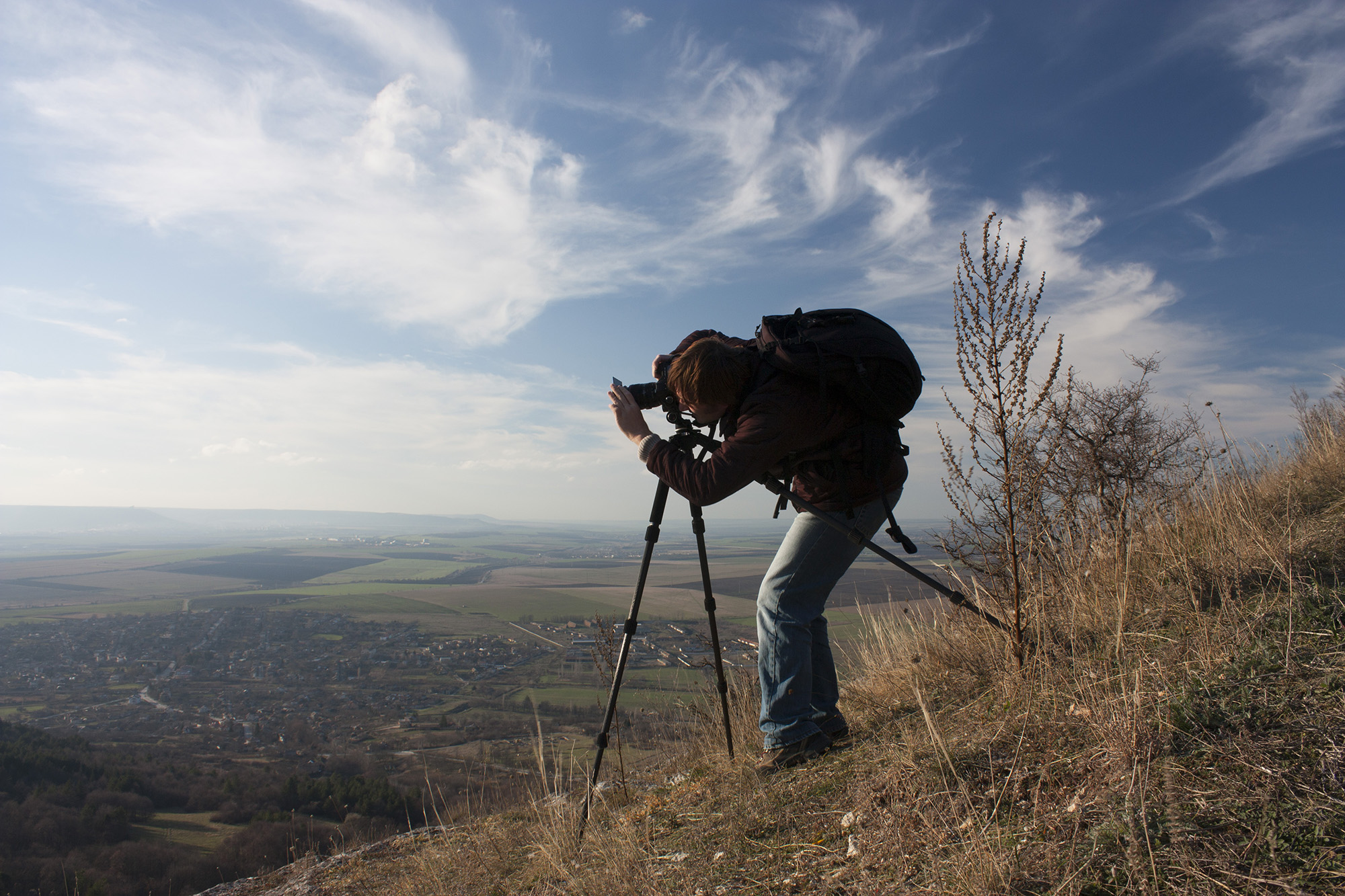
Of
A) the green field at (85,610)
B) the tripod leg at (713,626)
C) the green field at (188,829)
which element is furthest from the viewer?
the green field at (85,610)

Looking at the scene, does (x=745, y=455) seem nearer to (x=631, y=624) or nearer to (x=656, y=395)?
(x=656, y=395)

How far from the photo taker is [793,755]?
2.80 metres

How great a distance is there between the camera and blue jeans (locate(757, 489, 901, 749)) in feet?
8.92

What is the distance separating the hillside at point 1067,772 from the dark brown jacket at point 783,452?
887 millimetres

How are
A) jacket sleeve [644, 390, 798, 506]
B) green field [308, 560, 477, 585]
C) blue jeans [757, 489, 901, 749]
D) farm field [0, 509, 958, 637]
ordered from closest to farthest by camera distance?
jacket sleeve [644, 390, 798, 506] < blue jeans [757, 489, 901, 749] < farm field [0, 509, 958, 637] < green field [308, 560, 477, 585]

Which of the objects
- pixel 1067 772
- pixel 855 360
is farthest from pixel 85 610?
pixel 1067 772

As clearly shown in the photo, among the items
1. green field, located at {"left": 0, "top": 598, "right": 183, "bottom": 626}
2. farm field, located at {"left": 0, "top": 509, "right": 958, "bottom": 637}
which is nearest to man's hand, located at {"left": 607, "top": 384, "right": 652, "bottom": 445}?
farm field, located at {"left": 0, "top": 509, "right": 958, "bottom": 637}

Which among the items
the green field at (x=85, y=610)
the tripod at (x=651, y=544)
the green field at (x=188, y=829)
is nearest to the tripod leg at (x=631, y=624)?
the tripod at (x=651, y=544)

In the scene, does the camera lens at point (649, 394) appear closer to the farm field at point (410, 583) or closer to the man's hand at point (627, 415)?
the man's hand at point (627, 415)

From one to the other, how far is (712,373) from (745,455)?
0.43 metres

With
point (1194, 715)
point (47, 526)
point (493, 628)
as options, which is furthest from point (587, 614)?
point (47, 526)

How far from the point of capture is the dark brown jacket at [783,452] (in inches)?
94.3

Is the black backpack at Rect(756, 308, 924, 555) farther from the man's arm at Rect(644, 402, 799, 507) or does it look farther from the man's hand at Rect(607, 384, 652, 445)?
the man's hand at Rect(607, 384, 652, 445)

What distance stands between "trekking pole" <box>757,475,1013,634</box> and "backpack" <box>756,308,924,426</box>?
0.50 m
